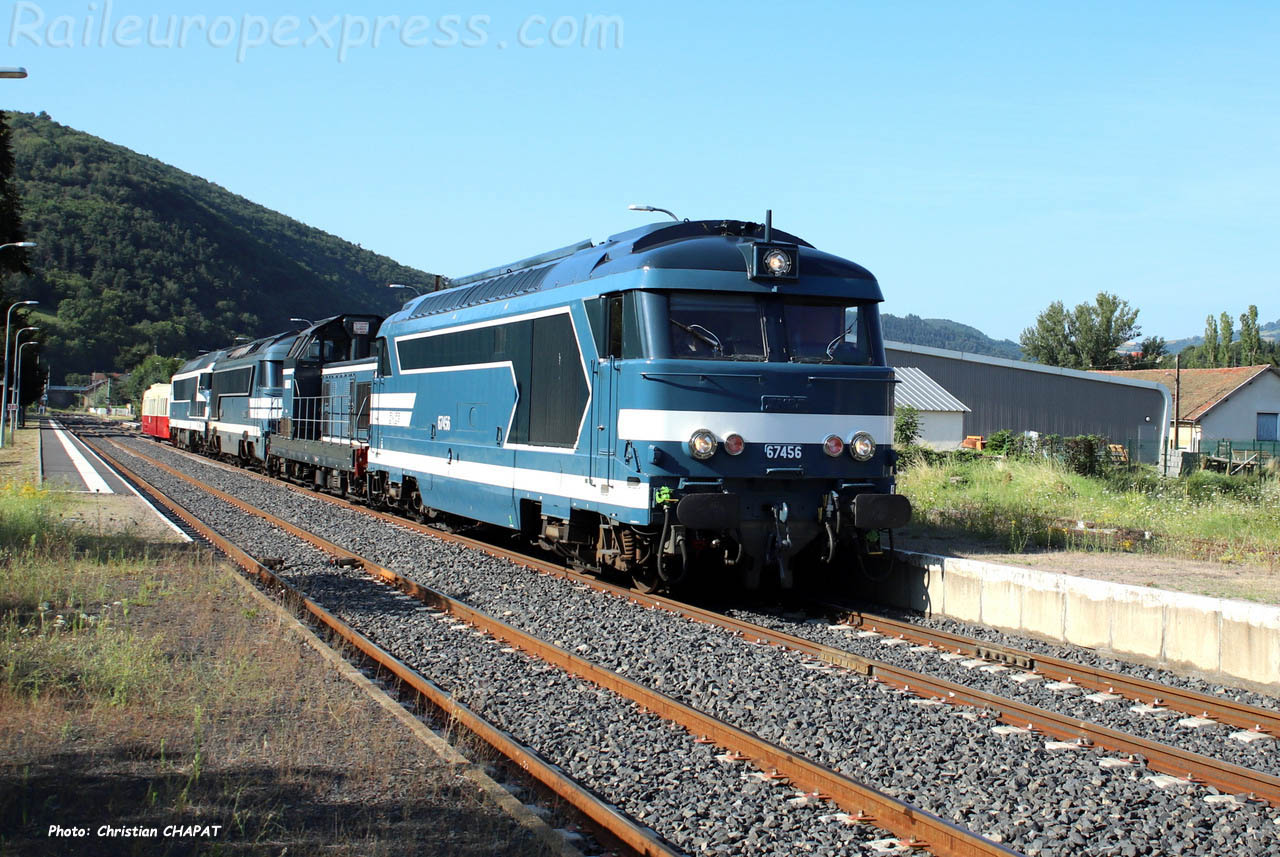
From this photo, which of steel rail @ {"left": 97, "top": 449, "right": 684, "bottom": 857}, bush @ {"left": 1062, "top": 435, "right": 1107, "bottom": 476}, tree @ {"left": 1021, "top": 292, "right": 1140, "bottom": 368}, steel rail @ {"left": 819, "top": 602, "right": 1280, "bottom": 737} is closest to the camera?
steel rail @ {"left": 97, "top": 449, "right": 684, "bottom": 857}

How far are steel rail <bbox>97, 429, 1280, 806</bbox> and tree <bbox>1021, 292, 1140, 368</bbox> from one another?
8492cm

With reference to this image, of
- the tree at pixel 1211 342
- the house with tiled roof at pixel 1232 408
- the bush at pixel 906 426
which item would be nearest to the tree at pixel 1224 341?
the tree at pixel 1211 342

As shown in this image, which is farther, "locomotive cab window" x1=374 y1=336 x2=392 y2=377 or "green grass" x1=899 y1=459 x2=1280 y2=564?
"locomotive cab window" x1=374 y1=336 x2=392 y2=377

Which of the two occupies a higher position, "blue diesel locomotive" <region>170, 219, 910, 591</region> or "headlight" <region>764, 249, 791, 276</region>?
"headlight" <region>764, 249, 791, 276</region>

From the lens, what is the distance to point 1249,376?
55531 mm

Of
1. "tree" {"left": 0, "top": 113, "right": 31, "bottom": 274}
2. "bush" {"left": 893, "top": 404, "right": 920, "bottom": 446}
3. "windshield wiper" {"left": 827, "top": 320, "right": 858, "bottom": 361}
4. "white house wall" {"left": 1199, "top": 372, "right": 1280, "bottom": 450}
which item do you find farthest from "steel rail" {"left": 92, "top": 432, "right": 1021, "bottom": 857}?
"white house wall" {"left": 1199, "top": 372, "right": 1280, "bottom": 450}

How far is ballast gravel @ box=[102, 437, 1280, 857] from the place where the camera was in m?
5.02

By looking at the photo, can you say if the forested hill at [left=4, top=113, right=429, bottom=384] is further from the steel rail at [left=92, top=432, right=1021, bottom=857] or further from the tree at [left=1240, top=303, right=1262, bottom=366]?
the steel rail at [left=92, top=432, right=1021, bottom=857]

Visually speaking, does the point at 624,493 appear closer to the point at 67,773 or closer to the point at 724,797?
the point at 724,797

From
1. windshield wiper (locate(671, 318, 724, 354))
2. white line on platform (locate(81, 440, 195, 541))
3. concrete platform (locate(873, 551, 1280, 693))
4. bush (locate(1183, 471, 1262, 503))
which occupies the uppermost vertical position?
windshield wiper (locate(671, 318, 724, 354))

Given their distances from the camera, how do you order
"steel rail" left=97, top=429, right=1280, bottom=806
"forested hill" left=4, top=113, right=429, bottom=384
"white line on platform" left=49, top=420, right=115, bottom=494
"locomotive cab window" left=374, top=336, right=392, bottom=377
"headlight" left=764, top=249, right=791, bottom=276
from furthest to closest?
"forested hill" left=4, top=113, right=429, bottom=384, "white line on platform" left=49, top=420, right=115, bottom=494, "locomotive cab window" left=374, top=336, right=392, bottom=377, "headlight" left=764, top=249, right=791, bottom=276, "steel rail" left=97, top=429, right=1280, bottom=806

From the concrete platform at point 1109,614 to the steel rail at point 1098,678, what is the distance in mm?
582

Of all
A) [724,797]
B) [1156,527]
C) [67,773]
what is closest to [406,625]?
[67,773]

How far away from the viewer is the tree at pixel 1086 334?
290ft
